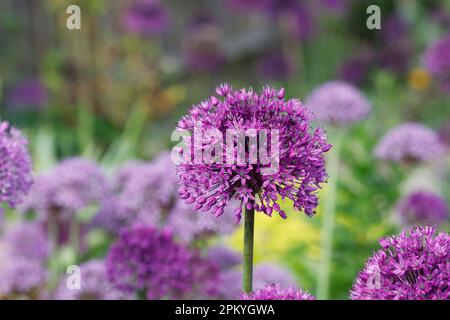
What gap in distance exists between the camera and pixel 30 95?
5828 mm

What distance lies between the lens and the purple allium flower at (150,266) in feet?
5.02

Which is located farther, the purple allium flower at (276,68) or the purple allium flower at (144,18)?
the purple allium flower at (276,68)

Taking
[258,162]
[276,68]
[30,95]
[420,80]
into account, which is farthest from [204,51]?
[258,162]

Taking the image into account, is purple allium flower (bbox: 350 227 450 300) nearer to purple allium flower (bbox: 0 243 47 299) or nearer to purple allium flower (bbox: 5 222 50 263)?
purple allium flower (bbox: 0 243 47 299)

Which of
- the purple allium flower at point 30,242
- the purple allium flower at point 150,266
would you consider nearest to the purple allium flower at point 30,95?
the purple allium flower at point 30,242

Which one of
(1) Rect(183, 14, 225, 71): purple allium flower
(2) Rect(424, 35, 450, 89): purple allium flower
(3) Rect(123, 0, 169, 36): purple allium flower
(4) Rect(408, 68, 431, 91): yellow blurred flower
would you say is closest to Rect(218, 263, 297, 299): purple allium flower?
(2) Rect(424, 35, 450, 89): purple allium flower

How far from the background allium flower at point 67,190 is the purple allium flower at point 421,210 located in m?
0.97

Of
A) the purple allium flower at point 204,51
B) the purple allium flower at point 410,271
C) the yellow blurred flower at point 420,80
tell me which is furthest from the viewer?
the purple allium flower at point 204,51

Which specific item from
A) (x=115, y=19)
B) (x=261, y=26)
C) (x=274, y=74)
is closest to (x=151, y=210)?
(x=274, y=74)

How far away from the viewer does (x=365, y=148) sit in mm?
2740

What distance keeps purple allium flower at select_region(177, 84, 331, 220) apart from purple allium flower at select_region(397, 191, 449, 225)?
1.34 meters

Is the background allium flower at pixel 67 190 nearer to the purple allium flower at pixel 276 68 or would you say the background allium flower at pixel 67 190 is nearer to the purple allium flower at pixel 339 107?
the purple allium flower at pixel 339 107

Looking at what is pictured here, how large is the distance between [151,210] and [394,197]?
1087 millimetres

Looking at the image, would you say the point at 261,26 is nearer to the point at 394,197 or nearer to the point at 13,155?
the point at 394,197
